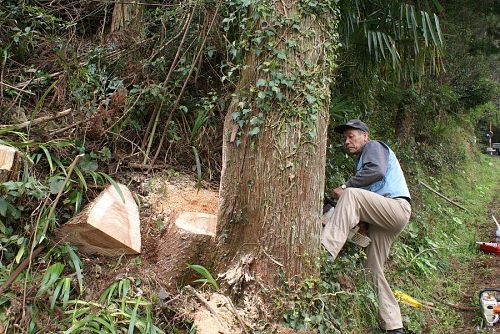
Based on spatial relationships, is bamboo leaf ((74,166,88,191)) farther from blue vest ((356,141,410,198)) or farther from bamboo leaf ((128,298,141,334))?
blue vest ((356,141,410,198))

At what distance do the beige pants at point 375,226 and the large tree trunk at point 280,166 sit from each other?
408mm

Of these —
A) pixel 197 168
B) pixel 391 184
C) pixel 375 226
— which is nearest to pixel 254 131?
pixel 197 168

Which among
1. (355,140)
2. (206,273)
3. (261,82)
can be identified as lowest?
(206,273)

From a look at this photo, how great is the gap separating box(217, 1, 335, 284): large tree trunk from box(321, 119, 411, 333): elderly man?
50cm

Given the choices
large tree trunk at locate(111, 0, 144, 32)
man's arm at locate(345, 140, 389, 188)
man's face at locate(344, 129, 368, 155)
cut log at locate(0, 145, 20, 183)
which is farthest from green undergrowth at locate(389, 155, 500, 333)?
large tree trunk at locate(111, 0, 144, 32)

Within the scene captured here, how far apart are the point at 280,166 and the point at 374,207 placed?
47.6 inches

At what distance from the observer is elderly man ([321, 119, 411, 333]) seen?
3.88 metres

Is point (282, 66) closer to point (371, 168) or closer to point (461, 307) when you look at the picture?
point (371, 168)

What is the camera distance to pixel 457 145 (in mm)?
15172

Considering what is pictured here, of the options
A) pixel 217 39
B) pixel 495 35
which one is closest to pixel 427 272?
pixel 217 39

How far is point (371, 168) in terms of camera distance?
13.4 ft

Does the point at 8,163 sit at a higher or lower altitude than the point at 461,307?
higher

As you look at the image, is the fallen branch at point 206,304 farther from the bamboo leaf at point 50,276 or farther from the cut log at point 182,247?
the bamboo leaf at point 50,276

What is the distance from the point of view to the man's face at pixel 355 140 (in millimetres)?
4426
